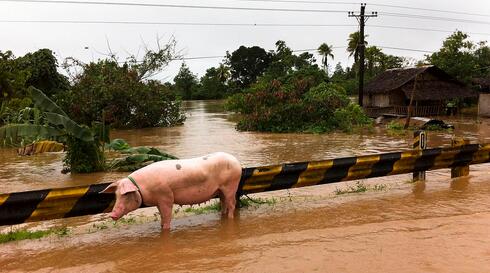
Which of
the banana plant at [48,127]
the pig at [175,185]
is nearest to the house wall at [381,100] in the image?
the banana plant at [48,127]

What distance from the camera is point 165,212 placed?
575 centimetres

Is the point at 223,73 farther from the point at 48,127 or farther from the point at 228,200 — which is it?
the point at 228,200

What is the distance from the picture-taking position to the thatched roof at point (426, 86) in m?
37.6

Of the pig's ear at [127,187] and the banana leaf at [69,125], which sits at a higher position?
the banana leaf at [69,125]

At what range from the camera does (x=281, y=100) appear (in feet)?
90.0

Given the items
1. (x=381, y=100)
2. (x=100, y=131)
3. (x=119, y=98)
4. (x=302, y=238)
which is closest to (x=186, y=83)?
(x=381, y=100)

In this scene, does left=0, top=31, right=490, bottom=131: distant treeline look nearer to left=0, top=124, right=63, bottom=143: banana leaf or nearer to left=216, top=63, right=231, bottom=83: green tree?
left=0, top=124, right=63, bottom=143: banana leaf

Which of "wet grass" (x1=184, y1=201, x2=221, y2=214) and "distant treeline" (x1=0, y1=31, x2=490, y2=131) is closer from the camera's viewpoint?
"wet grass" (x1=184, y1=201, x2=221, y2=214)

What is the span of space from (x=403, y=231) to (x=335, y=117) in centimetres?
2084

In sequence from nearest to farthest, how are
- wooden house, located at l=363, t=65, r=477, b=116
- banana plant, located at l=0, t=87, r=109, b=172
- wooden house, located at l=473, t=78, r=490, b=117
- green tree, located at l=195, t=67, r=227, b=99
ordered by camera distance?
banana plant, located at l=0, t=87, r=109, b=172 → wooden house, located at l=473, t=78, r=490, b=117 → wooden house, located at l=363, t=65, r=477, b=116 → green tree, located at l=195, t=67, r=227, b=99

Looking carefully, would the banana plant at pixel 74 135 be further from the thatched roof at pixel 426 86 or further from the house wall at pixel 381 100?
the house wall at pixel 381 100

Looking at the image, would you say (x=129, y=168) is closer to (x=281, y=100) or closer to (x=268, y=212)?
(x=268, y=212)

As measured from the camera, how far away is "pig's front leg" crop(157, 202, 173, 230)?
571 cm

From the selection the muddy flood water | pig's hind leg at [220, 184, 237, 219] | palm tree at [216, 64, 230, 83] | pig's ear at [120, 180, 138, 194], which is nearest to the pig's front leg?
the muddy flood water
